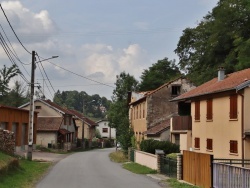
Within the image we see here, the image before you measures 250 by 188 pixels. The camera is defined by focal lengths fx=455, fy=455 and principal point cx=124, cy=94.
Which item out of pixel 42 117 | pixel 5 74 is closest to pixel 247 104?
pixel 42 117

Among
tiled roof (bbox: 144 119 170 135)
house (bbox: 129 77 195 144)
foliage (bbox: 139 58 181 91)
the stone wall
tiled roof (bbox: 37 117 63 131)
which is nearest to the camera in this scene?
the stone wall

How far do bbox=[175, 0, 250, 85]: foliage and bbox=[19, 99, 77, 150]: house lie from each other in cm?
2087

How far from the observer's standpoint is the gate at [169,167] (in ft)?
81.6

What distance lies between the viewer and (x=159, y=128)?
1788 inches

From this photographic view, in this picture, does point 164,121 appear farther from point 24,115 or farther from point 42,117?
point 42,117

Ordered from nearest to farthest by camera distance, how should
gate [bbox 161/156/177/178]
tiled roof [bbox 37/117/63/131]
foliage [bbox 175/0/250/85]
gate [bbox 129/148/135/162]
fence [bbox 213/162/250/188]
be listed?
fence [bbox 213/162/250/188] < gate [bbox 161/156/177/178] < gate [bbox 129/148/135/162] < foliage [bbox 175/0/250/85] < tiled roof [bbox 37/117/63/131]

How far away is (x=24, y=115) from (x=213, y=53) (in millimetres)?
22545

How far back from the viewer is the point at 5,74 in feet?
305

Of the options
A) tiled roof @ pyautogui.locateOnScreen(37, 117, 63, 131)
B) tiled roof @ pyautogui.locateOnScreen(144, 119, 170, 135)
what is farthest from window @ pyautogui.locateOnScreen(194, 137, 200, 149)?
tiled roof @ pyautogui.locateOnScreen(37, 117, 63, 131)

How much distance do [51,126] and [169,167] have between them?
4103 centimetres

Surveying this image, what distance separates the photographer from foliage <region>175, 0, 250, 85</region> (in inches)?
1810

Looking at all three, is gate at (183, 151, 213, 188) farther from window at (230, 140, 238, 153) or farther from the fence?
window at (230, 140, 238, 153)

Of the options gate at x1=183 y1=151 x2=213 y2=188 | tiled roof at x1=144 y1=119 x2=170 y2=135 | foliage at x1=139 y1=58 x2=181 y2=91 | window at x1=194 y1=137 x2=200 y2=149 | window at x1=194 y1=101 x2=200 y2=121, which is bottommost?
gate at x1=183 y1=151 x2=213 y2=188

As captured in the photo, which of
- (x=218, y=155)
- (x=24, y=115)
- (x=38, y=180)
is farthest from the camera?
(x=24, y=115)
